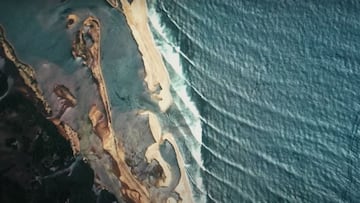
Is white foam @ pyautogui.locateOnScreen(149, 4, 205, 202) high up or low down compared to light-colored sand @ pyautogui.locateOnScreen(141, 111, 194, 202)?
up

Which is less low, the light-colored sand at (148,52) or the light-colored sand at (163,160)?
the light-colored sand at (148,52)

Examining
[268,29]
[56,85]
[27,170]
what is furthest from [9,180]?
[268,29]

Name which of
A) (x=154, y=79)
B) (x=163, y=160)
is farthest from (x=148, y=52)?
(x=163, y=160)

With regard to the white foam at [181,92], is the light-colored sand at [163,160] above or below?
below

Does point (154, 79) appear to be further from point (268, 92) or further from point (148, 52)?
point (268, 92)
